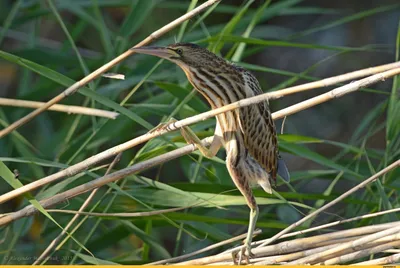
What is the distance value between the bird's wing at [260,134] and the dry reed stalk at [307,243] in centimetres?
32

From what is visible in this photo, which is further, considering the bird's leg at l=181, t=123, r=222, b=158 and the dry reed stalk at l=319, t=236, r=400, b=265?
the bird's leg at l=181, t=123, r=222, b=158

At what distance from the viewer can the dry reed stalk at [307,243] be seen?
6.93 feet

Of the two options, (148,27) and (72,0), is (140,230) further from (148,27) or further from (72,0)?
(148,27)

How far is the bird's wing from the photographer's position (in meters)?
2.36

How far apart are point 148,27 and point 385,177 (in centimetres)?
218

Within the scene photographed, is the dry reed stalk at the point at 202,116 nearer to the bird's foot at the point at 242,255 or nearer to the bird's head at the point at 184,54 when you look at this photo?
the bird's head at the point at 184,54

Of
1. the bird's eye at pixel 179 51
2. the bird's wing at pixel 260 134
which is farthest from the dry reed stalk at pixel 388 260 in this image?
the bird's eye at pixel 179 51

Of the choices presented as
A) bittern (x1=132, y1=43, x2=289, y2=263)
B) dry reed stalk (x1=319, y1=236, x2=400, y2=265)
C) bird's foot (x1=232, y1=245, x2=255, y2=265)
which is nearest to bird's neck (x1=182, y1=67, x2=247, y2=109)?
bittern (x1=132, y1=43, x2=289, y2=263)

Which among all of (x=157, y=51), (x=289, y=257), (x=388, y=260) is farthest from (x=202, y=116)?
(x=388, y=260)

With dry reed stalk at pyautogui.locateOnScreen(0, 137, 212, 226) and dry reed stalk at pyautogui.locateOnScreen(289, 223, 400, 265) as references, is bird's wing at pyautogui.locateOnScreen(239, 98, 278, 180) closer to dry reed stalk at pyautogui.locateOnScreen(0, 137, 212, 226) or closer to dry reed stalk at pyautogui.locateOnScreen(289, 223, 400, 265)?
dry reed stalk at pyautogui.locateOnScreen(0, 137, 212, 226)

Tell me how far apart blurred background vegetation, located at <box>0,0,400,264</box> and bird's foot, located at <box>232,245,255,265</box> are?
7.3 inches

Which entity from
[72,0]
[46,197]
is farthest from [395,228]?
[72,0]

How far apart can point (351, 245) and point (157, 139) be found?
2.22 feet

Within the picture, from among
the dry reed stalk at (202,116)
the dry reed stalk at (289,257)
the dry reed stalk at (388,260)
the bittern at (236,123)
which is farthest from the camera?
the bittern at (236,123)
